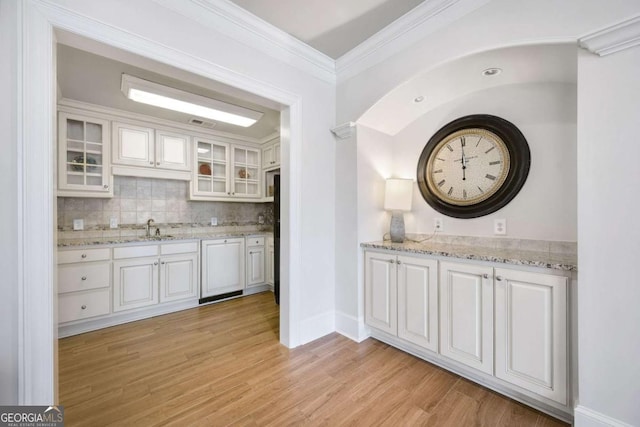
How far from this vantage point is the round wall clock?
194 centimetres

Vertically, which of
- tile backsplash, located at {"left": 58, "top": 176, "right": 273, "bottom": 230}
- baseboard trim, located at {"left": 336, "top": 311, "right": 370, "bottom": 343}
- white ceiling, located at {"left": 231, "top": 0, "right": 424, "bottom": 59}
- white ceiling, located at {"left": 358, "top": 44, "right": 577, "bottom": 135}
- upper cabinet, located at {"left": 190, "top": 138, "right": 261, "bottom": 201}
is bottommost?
baseboard trim, located at {"left": 336, "top": 311, "right": 370, "bottom": 343}

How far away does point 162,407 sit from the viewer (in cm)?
157

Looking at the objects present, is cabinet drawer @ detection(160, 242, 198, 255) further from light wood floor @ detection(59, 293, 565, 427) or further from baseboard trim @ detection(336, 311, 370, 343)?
baseboard trim @ detection(336, 311, 370, 343)

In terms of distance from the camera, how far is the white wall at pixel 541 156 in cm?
174

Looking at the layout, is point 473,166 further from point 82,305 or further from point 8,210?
point 82,305

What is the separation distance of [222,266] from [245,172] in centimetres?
150

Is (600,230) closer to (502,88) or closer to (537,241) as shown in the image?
(537,241)

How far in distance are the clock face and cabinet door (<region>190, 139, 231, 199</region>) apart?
9.32ft

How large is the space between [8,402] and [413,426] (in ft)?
6.56

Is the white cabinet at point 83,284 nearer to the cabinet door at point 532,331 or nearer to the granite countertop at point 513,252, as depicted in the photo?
the granite countertop at point 513,252

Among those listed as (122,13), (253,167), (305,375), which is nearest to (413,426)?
(305,375)

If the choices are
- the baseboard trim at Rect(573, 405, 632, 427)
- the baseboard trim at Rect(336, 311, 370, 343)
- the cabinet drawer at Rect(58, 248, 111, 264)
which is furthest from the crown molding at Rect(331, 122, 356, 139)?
the cabinet drawer at Rect(58, 248, 111, 264)

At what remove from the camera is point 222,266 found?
347 centimetres

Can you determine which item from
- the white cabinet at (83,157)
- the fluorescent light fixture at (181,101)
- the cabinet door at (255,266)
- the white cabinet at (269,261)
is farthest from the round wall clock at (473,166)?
the white cabinet at (83,157)
